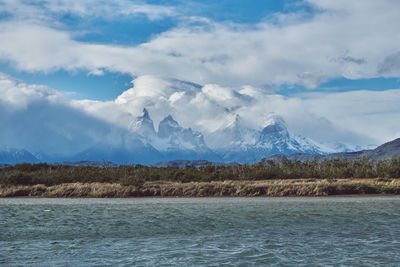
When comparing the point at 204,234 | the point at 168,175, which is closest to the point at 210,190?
the point at 168,175

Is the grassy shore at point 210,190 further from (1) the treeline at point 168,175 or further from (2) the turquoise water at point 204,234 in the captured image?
(2) the turquoise water at point 204,234

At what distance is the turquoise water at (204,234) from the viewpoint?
16.0m

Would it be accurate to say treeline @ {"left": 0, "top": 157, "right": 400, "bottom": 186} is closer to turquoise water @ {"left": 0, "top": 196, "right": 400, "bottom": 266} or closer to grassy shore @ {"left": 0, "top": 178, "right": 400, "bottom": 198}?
grassy shore @ {"left": 0, "top": 178, "right": 400, "bottom": 198}

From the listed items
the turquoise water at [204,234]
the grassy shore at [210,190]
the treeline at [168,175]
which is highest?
the treeline at [168,175]

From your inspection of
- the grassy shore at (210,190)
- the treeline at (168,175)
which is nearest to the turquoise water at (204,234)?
Answer: the grassy shore at (210,190)

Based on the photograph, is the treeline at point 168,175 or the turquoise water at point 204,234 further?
the treeline at point 168,175

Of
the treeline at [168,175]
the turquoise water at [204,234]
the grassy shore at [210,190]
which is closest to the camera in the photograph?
the turquoise water at [204,234]

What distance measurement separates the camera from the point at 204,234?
21141 mm

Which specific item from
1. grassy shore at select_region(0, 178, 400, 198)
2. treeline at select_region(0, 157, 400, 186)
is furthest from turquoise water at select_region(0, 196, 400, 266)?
treeline at select_region(0, 157, 400, 186)

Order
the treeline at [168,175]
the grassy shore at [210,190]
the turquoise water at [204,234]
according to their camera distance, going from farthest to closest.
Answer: the treeline at [168,175]
the grassy shore at [210,190]
the turquoise water at [204,234]

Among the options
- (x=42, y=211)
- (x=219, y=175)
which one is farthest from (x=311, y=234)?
(x=219, y=175)

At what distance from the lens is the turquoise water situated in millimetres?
15992

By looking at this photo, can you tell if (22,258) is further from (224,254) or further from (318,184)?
(318,184)

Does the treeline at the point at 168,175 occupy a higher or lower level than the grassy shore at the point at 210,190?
higher
